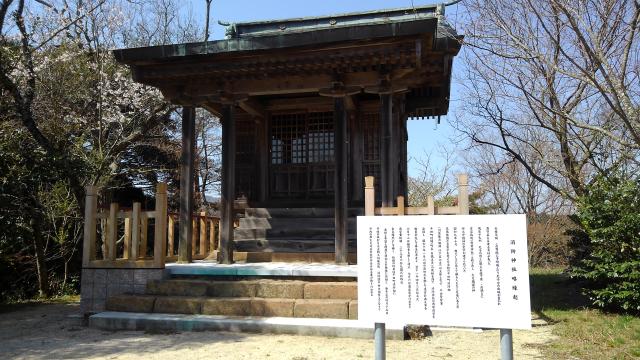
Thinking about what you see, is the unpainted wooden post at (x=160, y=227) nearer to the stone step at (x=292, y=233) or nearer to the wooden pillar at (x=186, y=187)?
the wooden pillar at (x=186, y=187)

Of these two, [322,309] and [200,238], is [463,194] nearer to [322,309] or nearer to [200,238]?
[322,309]

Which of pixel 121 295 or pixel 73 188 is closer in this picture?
pixel 121 295

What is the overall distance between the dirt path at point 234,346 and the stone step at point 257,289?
953 millimetres

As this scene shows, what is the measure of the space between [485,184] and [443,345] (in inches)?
656

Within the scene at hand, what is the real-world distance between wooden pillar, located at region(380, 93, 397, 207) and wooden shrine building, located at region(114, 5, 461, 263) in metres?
0.02

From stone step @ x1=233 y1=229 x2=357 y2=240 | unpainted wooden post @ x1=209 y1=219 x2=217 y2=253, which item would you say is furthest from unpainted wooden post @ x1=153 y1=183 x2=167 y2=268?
unpainted wooden post @ x1=209 y1=219 x2=217 y2=253

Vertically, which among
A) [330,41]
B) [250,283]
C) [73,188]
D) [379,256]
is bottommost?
[250,283]

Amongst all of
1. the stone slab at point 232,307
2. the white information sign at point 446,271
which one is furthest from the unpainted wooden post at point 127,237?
the white information sign at point 446,271

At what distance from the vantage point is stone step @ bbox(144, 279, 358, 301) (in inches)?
282

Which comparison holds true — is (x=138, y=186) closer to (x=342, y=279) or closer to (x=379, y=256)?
(x=342, y=279)

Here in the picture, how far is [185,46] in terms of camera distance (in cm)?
864

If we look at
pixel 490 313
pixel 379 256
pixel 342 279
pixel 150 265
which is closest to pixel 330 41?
pixel 342 279

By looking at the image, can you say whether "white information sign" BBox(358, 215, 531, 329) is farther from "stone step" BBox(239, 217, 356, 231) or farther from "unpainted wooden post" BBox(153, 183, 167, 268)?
"stone step" BBox(239, 217, 356, 231)

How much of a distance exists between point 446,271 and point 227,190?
608cm
